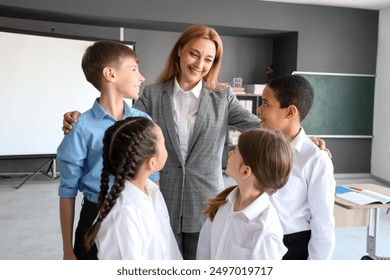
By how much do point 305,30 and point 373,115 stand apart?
1.82m

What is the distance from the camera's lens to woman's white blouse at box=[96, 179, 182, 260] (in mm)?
1128

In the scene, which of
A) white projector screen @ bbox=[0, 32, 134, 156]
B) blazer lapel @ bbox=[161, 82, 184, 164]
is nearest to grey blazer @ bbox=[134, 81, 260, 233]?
blazer lapel @ bbox=[161, 82, 184, 164]

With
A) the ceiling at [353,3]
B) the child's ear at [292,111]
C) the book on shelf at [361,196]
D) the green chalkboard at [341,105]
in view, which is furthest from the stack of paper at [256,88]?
the child's ear at [292,111]

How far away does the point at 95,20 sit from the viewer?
6.16m

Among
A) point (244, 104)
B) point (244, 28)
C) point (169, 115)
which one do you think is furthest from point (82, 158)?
point (244, 104)

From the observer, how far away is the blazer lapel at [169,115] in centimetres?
164

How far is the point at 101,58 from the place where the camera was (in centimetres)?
145

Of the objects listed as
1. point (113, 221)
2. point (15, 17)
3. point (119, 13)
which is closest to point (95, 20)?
point (119, 13)

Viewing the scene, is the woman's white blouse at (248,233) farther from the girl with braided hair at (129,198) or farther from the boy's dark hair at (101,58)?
the boy's dark hair at (101,58)

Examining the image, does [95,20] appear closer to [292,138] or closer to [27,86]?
[27,86]

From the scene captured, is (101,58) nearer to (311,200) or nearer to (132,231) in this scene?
(132,231)

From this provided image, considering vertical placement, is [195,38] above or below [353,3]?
below

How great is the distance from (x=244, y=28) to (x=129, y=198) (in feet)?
18.6

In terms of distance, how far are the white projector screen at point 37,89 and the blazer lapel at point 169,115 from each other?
14.1 feet
